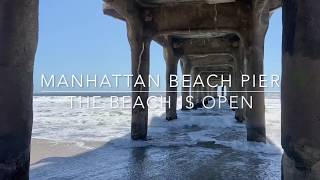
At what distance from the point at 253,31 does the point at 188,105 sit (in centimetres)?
1580

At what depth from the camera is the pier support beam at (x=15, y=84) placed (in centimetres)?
379

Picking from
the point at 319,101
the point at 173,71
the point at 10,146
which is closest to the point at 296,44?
the point at 319,101

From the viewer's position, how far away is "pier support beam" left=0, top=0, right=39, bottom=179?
379 centimetres

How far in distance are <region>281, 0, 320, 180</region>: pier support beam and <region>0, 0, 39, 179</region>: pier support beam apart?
2.80 meters

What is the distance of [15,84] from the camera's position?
12.6 feet

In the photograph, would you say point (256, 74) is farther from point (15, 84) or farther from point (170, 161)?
point (15, 84)

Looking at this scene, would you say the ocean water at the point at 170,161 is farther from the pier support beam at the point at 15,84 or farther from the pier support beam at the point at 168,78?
the pier support beam at the point at 168,78

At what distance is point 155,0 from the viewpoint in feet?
34.4

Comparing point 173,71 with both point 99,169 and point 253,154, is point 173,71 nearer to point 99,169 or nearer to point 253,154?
point 253,154

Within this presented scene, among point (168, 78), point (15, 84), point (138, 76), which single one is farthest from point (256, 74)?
point (168, 78)

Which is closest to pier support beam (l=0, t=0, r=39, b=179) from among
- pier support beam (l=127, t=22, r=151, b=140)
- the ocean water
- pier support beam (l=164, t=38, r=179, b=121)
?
the ocean water

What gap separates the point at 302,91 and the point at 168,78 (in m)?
14.8

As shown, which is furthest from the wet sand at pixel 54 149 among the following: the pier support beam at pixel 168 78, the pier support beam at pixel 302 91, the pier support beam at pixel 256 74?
the pier support beam at pixel 168 78

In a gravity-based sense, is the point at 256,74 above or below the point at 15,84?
above
